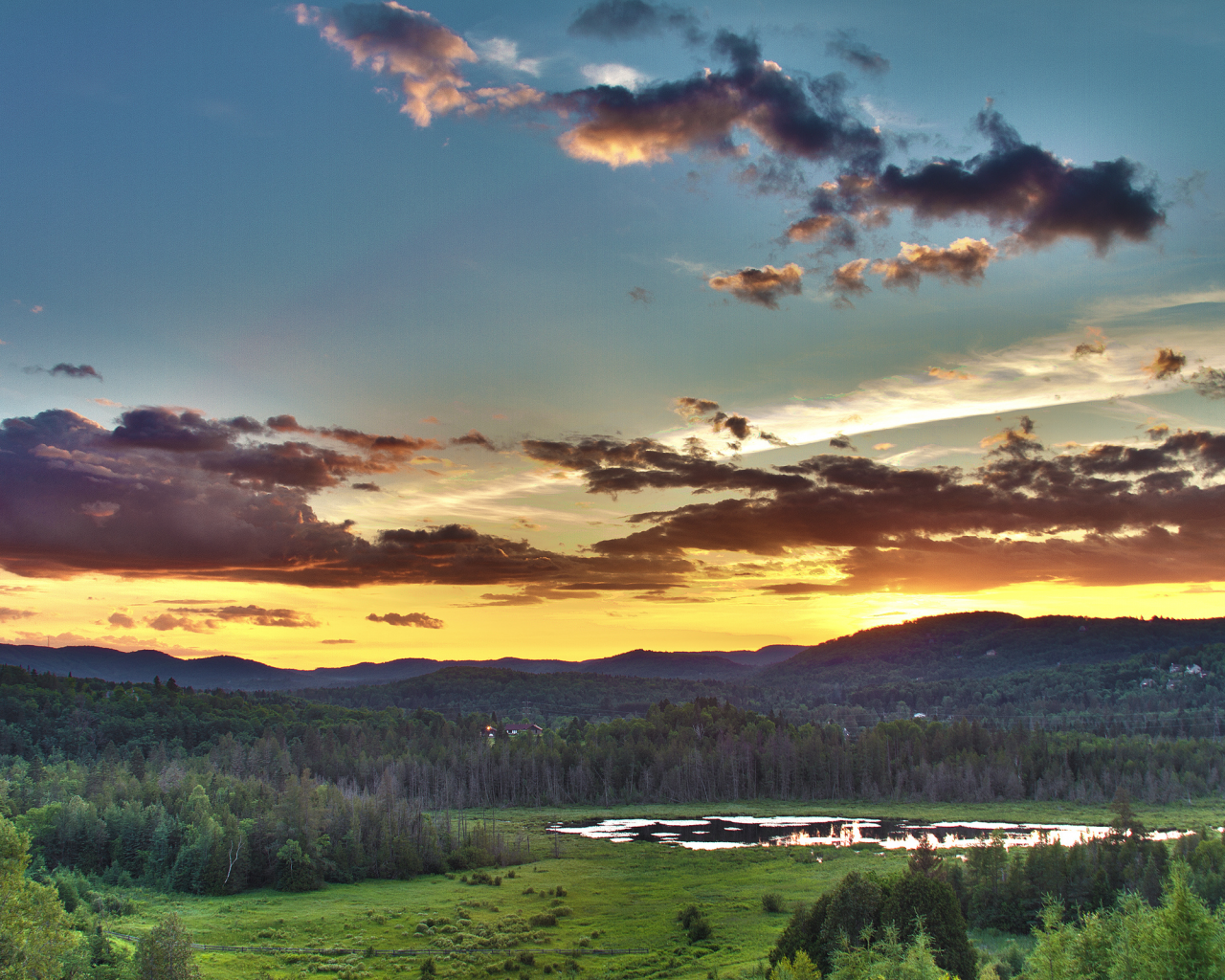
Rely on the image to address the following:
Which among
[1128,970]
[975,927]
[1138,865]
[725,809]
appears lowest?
[725,809]

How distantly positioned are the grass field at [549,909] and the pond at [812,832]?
11.4 m

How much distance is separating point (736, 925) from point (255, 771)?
131 m

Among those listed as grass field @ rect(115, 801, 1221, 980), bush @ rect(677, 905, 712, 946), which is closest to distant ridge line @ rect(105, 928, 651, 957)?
grass field @ rect(115, 801, 1221, 980)

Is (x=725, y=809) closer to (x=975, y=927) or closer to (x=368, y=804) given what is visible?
(x=368, y=804)

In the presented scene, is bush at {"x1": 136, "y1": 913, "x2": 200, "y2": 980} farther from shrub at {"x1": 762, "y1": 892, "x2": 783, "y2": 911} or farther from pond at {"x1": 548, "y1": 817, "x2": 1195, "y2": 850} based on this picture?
pond at {"x1": 548, "y1": 817, "x2": 1195, "y2": 850}

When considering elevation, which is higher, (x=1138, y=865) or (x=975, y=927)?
(x=1138, y=865)

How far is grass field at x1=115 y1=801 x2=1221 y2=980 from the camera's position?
75375 mm

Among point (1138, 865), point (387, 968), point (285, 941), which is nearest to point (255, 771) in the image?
point (285, 941)

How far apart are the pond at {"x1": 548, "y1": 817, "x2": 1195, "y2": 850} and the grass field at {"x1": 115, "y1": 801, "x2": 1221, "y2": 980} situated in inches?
451

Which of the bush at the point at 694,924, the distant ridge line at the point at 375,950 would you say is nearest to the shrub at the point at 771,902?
the bush at the point at 694,924

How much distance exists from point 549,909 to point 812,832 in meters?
77.0

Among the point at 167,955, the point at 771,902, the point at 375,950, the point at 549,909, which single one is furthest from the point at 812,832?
the point at 167,955

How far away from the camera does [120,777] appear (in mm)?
143125

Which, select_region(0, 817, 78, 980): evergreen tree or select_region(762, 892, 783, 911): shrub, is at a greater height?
select_region(0, 817, 78, 980): evergreen tree
